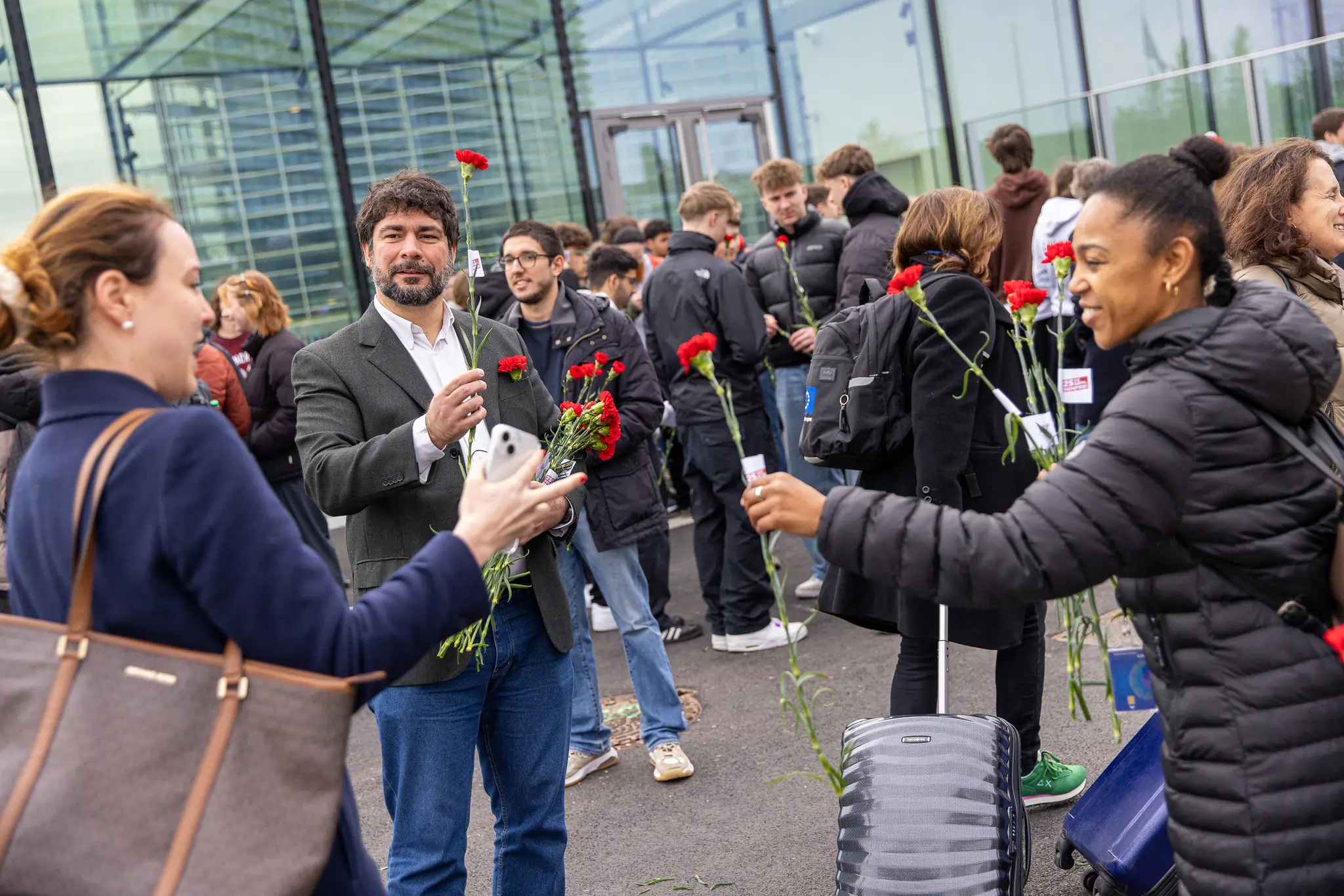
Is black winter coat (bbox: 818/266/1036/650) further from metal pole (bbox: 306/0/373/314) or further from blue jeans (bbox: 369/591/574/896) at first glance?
metal pole (bbox: 306/0/373/314)

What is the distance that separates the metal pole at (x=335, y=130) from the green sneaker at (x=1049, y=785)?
8052mm

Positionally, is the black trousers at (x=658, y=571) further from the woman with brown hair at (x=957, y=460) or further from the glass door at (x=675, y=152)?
the glass door at (x=675, y=152)

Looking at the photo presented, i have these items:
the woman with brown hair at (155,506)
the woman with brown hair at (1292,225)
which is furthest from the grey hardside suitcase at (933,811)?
the woman with brown hair at (1292,225)

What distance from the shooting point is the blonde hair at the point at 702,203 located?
6.57 metres

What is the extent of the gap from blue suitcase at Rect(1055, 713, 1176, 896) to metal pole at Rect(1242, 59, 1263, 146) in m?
9.19

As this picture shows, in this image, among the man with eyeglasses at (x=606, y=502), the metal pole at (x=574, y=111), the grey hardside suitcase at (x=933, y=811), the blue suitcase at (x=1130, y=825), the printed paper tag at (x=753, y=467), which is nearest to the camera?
the printed paper tag at (x=753, y=467)

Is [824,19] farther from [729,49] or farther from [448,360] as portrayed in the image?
[448,360]

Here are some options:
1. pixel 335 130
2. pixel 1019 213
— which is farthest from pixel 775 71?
pixel 1019 213

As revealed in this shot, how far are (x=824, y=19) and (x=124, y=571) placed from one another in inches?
498

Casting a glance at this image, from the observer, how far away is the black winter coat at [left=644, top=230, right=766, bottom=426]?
6.38 meters

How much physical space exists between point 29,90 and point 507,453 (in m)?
9.47

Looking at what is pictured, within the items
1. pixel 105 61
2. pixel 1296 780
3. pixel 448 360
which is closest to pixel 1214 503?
pixel 1296 780

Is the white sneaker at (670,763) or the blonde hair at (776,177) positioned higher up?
the blonde hair at (776,177)

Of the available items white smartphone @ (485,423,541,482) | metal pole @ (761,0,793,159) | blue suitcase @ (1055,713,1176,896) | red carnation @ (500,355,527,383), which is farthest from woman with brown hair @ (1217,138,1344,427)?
metal pole @ (761,0,793,159)
